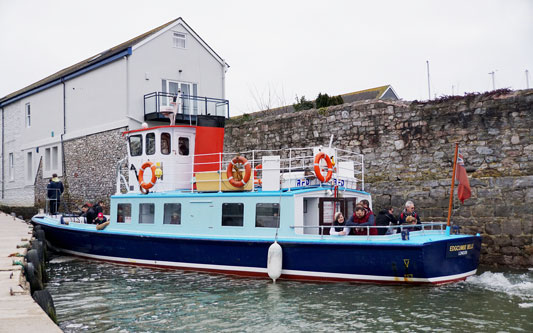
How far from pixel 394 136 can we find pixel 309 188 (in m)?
4.21

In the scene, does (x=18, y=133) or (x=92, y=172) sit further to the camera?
(x=18, y=133)

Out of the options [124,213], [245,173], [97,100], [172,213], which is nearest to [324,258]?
[245,173]

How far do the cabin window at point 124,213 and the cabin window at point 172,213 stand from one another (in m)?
1.28

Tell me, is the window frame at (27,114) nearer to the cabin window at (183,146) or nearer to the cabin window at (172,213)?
the cabin window at (183,146)

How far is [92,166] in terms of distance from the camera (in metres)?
22.9

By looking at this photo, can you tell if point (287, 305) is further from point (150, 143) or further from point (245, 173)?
point (150, 143)

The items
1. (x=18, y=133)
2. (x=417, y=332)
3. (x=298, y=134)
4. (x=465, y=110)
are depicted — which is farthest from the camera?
(x=18, y=133)

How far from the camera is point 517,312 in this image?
25.1ft

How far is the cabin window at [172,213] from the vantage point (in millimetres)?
12172

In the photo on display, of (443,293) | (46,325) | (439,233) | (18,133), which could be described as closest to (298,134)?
(439,233)

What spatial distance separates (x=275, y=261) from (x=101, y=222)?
5.92 m

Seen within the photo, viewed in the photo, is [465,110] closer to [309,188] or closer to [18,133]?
[309,188]

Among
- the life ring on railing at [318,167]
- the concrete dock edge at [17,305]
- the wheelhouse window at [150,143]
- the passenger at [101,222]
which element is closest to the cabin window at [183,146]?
the wheelhouse window at [150,143]

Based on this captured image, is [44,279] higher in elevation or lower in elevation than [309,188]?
lower
